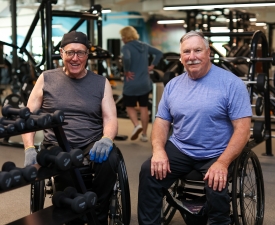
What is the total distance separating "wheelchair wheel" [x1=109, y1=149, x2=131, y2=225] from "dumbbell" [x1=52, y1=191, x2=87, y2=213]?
12.9 inches

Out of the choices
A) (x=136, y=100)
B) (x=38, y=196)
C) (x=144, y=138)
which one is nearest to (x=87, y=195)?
(x=38, y=196)

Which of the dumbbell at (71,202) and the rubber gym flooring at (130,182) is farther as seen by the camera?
the rubber gym flooring at (130,182)

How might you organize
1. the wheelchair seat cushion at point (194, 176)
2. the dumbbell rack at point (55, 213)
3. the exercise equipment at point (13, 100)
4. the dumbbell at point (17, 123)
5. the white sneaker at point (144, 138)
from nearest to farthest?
1. the dumbbell at point (17, 123)
2. the dumbbell rack at point (55, 213)
3. the wheelchair seat cushion at point (194, 176)
4. the white sneaker at point (144, 138)
5. the exercise equipment at point (13, 100)

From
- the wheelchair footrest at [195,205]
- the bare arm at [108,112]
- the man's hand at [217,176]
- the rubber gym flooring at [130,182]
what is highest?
the bare arm at [108,112]

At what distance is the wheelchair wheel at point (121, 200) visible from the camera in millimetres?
2729

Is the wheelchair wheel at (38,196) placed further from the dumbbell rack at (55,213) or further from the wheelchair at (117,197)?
the dumbbell rack at (55,213)

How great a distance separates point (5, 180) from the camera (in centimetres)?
204

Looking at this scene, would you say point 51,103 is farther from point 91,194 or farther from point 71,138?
point 91,194

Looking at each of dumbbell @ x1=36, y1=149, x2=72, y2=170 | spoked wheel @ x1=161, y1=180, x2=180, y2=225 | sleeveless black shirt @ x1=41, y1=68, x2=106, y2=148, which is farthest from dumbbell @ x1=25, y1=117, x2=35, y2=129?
spoked wheel @ x1=161, y1=180, x2=180, y2=225

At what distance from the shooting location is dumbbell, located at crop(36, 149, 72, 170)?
7.59 feet

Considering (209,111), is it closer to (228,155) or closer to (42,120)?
(228,155)

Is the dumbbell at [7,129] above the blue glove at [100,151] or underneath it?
above

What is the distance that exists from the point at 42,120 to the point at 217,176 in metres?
0.88

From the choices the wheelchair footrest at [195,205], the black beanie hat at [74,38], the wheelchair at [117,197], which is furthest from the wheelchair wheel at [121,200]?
the black beanie hat at [74,38]
